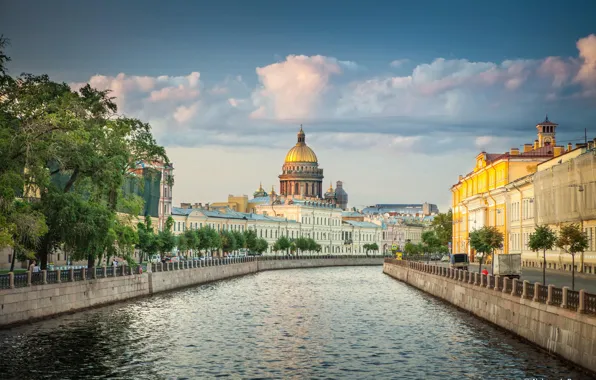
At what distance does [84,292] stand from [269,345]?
14959 mm

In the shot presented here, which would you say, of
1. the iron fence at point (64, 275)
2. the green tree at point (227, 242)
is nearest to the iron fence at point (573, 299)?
the iron fence at point (64, 275)

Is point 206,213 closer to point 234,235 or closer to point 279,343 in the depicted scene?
point 234,235

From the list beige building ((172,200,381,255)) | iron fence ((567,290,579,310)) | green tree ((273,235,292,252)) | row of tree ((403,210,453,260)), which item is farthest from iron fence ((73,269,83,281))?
green tree ((273,235,292,252))

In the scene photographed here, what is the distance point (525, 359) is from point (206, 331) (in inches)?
572

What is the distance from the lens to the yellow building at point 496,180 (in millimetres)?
93562

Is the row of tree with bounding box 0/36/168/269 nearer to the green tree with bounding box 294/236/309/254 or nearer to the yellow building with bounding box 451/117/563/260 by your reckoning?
the yellow building with bounding box 451/117/563/260

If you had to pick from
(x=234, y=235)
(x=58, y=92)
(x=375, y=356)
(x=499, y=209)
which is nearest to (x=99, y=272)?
(x=58, y=92)

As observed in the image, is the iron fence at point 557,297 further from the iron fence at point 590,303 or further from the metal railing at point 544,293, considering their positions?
the iron fence at point 590,303

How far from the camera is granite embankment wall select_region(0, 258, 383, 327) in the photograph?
36469mm

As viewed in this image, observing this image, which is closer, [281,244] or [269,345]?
[269,345]

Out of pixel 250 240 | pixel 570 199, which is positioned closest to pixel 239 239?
pixel 250 240

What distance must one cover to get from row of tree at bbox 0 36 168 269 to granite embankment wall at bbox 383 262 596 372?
18.8 metres

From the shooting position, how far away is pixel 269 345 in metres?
34.2

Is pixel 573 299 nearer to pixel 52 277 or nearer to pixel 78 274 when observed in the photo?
pixel 52 277
